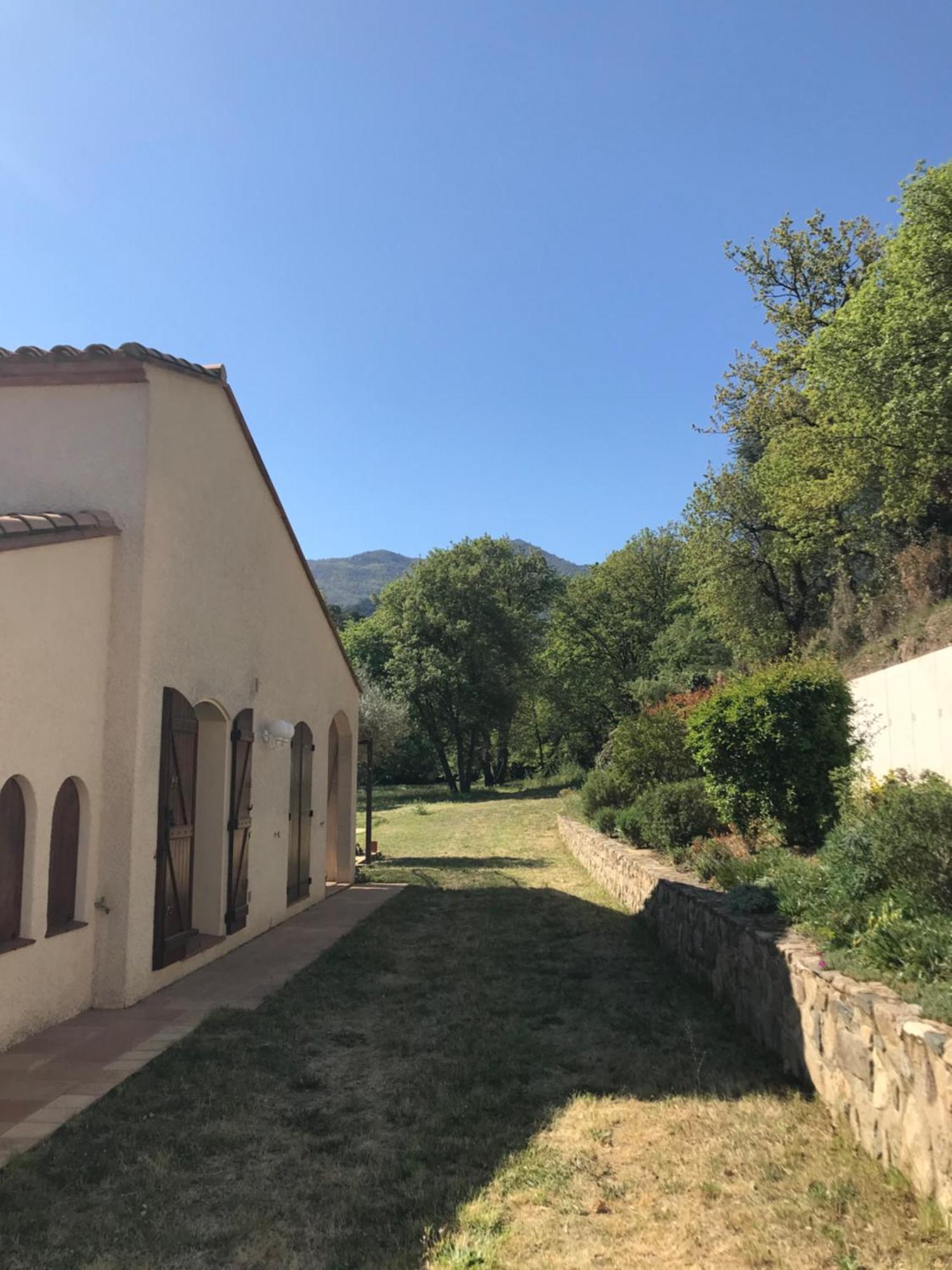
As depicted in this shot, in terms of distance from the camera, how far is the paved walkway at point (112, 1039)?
167 inches

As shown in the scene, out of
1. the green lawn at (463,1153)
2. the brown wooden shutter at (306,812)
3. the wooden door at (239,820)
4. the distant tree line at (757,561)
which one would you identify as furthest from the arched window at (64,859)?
the distant tree line at (757,561)

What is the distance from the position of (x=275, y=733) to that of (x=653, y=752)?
300 inches

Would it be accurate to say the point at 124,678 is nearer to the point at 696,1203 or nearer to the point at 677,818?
the point at 696,1203

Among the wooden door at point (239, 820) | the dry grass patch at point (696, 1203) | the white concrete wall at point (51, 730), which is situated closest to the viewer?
the dry grass patch at point (696, 1203)

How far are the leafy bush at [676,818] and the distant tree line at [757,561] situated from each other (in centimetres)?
1037

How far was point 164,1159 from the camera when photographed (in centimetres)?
370

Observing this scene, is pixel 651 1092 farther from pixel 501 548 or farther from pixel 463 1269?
pixel 501 548

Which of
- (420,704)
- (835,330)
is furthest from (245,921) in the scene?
(420,704)

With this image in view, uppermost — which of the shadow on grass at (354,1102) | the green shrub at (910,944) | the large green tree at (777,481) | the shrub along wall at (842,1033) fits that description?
the large green tree at (777,481)

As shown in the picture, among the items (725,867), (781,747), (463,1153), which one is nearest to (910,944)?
(463,1153)

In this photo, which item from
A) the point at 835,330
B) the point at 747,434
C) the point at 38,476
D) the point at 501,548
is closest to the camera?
the point at 38,476

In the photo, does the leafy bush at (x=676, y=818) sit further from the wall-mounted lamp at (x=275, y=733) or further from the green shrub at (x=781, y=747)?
the wall-mounted lamp at (x=275, y=733)

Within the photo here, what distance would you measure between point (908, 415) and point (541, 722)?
31.8 meters

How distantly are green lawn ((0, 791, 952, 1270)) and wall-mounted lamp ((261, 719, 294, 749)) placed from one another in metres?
3.00
